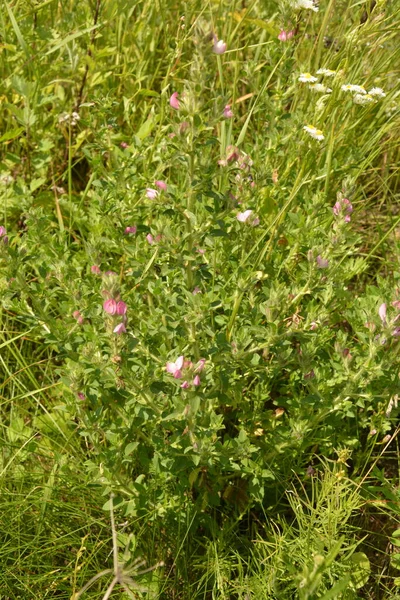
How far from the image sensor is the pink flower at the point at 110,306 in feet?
5.75

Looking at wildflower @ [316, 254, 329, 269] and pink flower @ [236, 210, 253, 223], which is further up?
pink flower @ [236, 210, 253, 223]

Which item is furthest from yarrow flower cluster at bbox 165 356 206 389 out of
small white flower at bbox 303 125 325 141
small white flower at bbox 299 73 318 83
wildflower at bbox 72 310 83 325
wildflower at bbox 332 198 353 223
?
small white flower at bbox 299 73 318 83

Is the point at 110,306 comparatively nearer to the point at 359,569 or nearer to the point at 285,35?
the point at 359,569

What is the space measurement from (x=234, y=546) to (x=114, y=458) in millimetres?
563

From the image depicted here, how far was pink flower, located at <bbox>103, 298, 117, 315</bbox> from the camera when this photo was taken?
1.75 m

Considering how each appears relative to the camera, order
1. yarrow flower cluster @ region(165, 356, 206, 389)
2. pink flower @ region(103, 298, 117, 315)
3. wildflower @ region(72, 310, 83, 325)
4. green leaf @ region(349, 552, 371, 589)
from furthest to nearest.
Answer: wildflower @ region(72, 310, 83, 325) < green leaf @ region(349, 552, 371, 589) < yarrow flower cluster @ region(165, 356, 206, 389) < pink flower @ region(103, 298, 117, 315)

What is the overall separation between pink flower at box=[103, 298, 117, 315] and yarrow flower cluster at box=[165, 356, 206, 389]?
24 cm

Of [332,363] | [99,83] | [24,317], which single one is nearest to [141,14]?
[99,83]

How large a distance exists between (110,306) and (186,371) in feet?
0.92

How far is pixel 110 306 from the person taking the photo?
5.77ft

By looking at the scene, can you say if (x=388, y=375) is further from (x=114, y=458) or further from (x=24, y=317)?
(x=24, y=317)

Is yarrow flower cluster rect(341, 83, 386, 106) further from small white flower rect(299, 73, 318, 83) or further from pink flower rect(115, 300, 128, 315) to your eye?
pink flower rect(115, 300, 128, 315)

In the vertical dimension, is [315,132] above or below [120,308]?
above

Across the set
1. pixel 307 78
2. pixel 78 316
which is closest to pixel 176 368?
pixel 78 316
